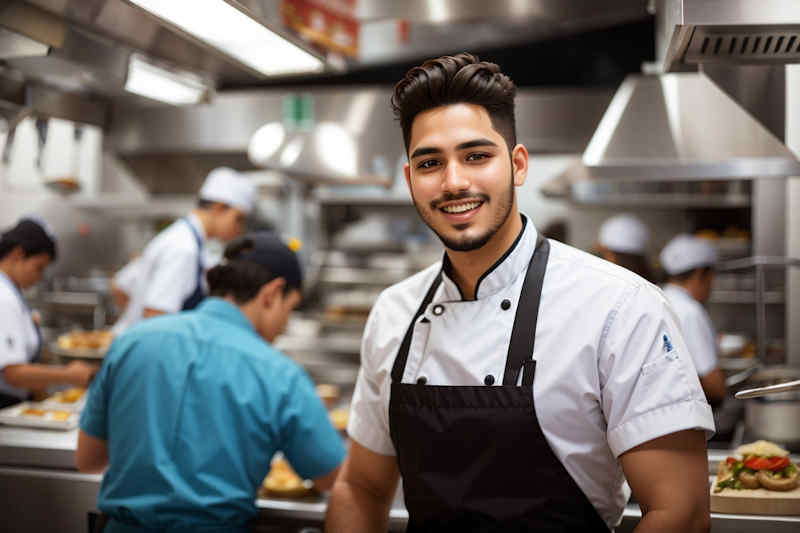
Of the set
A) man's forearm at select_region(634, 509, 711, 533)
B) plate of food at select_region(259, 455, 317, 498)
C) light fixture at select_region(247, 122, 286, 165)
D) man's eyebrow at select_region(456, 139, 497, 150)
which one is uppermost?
light fixture at select_region(247, 122, 286, 165)

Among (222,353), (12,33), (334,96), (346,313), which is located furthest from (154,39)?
(346,313)

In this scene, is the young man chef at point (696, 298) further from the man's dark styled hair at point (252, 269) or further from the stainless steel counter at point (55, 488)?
the man's dark styled hair at point (252, 269)

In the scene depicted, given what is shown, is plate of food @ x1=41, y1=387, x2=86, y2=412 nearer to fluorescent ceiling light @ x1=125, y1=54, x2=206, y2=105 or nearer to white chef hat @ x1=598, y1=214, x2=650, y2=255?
fluorescent ceiling light @ x1=125, y1=54, x2=206, y2=105

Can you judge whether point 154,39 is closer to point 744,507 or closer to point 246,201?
point 246,201

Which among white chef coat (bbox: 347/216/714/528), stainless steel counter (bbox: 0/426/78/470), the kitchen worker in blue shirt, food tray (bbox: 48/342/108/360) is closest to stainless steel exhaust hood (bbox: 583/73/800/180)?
white chef coat (bbox: 347/216/714/528)

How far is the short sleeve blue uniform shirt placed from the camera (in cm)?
194

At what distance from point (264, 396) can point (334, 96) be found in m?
4.15

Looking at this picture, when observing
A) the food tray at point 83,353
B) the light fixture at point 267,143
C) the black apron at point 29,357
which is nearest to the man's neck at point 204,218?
the light fixture at point 267,143

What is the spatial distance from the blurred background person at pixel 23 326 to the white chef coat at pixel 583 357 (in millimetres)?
1905

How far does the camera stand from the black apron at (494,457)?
148 cm

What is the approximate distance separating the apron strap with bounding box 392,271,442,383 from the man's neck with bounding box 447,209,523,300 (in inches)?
5.1

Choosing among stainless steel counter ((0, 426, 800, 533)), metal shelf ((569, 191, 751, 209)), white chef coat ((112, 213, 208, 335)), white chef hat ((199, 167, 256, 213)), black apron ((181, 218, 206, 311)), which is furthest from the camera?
metal shelf ((569, 191, 751, 209))

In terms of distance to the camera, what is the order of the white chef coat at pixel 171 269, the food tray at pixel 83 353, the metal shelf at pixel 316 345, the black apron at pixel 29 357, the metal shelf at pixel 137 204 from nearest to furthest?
the black apron at pixel 29 357, the white chef coat at pixel 171 269, the food tray at pixel 83 353, the metal shelf at pixel 316 345, the metal shelf at pixel 137 204

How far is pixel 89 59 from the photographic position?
8.02ft
